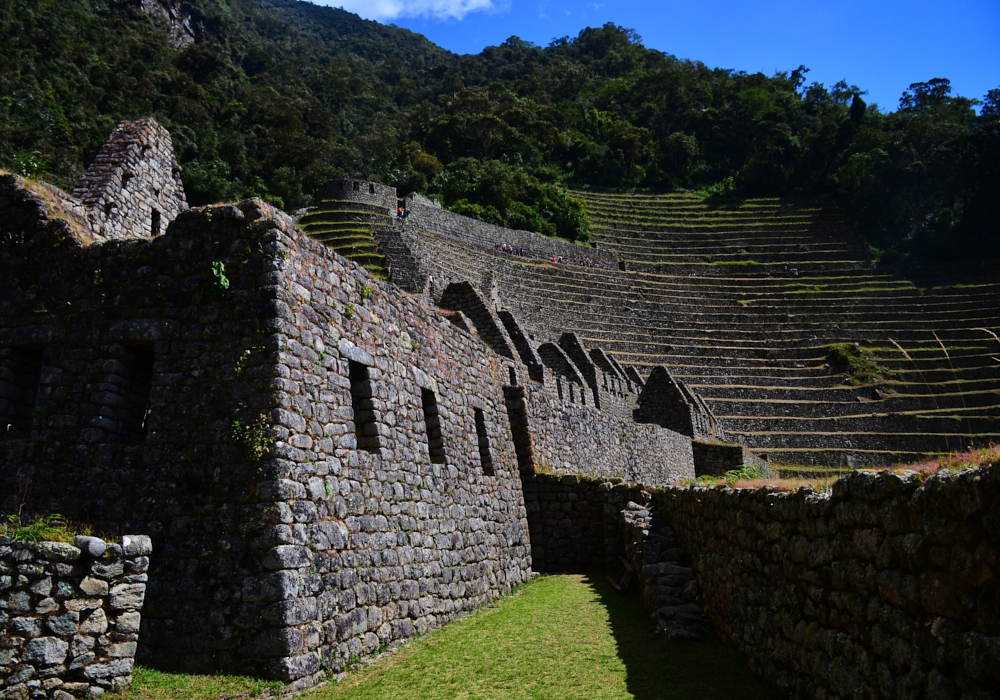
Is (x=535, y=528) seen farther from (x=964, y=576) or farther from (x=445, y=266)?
(x=445, y=266)

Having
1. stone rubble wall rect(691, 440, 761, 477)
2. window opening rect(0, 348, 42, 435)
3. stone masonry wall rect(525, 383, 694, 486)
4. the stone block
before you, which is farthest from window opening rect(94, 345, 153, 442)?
stone rubble wall rect(691, 440, 761, 477)

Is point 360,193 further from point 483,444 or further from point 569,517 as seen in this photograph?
point 483,444

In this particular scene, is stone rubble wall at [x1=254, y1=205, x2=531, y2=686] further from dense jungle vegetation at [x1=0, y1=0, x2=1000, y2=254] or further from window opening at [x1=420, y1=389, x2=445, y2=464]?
dense jungle vegetation at [x1=0, y1=0, x2=1000, y2=254]

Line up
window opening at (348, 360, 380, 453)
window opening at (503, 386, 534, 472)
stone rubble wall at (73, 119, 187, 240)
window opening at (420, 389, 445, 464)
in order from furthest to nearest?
window opening at (503, 386, 534, 472) → window opening at (420, 389, 445, 464) → stone rubble wall at (73, 119, 187, 240) → window opening at (348, 360, 380, 453)

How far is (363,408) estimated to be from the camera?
308 inches

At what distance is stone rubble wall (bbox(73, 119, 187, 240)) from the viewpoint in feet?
30.0

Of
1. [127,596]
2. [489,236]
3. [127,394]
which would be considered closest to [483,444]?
[127,394]

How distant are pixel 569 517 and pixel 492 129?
8417 cm

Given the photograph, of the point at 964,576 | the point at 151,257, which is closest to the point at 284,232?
the point at 151,257

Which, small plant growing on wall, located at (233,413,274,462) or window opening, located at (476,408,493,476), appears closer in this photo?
small plant growing on wall, located at (233,413,274,462)

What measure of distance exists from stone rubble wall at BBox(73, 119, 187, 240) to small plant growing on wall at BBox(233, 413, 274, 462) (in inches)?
177

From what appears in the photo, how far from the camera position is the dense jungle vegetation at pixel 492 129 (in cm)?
5919

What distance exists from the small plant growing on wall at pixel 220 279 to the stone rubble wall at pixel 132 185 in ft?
10.9

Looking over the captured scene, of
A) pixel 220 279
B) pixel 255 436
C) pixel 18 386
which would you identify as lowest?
pixel 255 436
